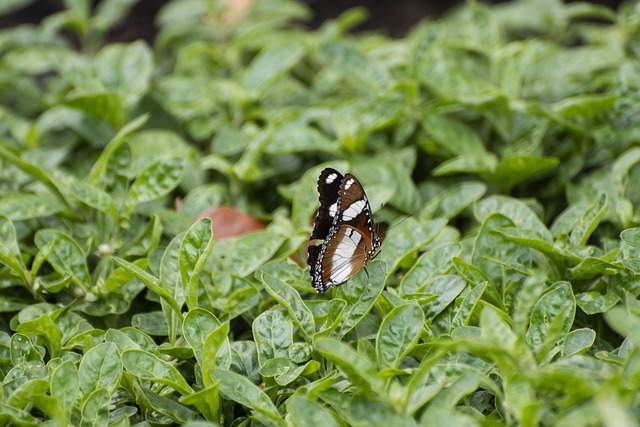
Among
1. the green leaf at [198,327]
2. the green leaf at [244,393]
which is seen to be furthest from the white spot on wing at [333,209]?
the green leaf at [244,393]

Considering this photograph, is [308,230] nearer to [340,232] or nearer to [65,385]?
[340,232]

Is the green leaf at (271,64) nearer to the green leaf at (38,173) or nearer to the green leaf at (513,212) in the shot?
the green leaf at (38,173)

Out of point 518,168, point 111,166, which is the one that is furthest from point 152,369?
point 518,168

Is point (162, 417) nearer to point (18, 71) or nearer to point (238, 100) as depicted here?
point (238, 100)

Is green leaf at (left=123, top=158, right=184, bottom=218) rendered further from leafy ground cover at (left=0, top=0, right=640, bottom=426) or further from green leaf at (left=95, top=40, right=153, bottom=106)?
green leaf at (left=95, top=40, right=153, bottom=106)

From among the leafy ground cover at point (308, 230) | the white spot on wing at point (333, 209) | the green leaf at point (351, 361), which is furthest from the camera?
the white spot on wing at point (333, 209)

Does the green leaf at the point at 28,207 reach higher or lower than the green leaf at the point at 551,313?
higher

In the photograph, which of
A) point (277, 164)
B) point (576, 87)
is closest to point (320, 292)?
point (277, 164)
